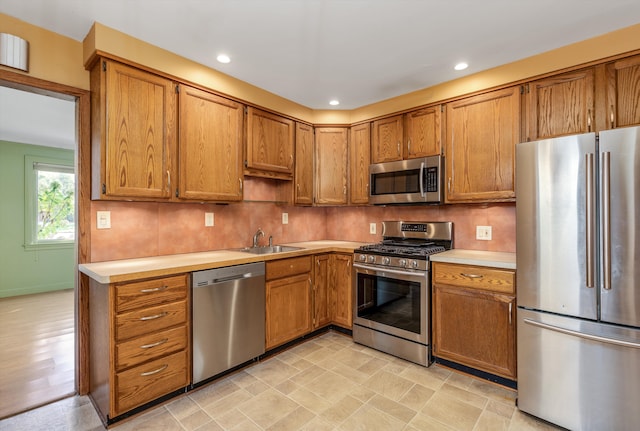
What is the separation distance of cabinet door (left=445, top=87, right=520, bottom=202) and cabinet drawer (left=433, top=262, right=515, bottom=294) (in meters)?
0.65

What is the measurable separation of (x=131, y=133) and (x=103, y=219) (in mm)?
677

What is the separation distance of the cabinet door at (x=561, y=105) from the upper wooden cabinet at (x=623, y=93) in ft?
0.29

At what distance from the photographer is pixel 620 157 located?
5.42 feet

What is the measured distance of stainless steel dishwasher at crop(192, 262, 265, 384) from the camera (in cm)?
217

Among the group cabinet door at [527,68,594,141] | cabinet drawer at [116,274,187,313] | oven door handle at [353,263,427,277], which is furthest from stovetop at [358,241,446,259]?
cabinet drawer at [116,274,187,313]

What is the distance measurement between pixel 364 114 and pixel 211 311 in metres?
2.58

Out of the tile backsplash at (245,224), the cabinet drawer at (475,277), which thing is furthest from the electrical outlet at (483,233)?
the cabinet drawer at (475,277)

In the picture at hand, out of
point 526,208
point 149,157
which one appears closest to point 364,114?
point 526,208

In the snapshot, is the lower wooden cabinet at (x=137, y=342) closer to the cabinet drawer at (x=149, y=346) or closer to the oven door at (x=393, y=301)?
the cabinet drawer at (x=149, y=346)

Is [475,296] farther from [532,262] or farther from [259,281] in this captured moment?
[259,281]

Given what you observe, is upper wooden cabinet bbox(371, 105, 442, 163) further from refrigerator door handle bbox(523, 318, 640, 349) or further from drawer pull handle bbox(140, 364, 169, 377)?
drawer pull handle bbox(140, 364, 169, 377)

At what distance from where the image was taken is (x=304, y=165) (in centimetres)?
345

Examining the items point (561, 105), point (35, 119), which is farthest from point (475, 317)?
point (35, 119)

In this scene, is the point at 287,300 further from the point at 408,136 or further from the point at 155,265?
the point at 408,136
